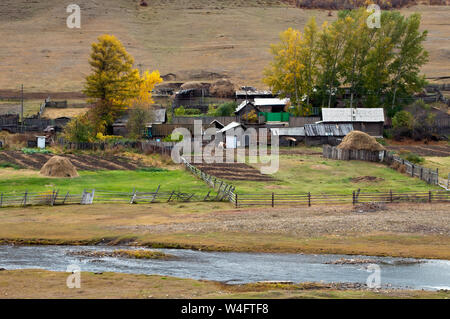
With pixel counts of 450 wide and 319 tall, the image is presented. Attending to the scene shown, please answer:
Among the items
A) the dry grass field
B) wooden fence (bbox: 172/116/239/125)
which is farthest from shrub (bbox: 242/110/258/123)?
the dry grass field

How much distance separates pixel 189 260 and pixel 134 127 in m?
46.7

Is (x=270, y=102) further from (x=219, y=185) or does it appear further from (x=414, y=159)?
(x=219, y=185)

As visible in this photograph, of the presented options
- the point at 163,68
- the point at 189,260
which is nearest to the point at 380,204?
the point at 189,260

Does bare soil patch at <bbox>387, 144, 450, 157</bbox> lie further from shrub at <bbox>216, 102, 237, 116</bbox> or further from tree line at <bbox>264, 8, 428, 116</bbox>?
shrub at <bbox>216, 102, 237, 116</bbox>

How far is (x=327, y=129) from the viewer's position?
75688 millimetres

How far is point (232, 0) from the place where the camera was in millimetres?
169875

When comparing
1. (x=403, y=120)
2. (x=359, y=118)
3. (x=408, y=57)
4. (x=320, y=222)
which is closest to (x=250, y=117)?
(x=359, y=118)

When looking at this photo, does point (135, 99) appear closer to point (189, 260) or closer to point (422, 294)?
point (189, 260)

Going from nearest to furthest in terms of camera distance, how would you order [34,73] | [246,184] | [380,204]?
[380,204] → [246,184] → [34,73]

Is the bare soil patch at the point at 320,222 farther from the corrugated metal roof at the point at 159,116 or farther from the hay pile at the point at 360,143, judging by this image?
the corrugated metal roof at the point at 159,116

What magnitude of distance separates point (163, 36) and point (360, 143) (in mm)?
90745

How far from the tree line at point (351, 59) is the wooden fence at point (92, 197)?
4150 centimetres

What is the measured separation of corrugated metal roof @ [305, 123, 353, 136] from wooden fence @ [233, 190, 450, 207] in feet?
98.9

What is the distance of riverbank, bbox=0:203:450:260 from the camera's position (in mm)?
32750
